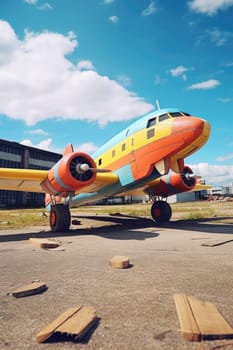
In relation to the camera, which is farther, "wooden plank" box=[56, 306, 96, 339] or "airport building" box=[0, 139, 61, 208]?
"airport building" box=[0, 139, 61, 208]

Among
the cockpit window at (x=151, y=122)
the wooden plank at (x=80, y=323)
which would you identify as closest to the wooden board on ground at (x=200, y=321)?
the wooden plank at (x=80, y=323)

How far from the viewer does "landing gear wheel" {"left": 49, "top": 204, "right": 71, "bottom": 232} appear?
40.8 ft

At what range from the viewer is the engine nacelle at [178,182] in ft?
55.1

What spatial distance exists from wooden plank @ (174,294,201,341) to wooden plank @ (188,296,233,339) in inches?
1.8

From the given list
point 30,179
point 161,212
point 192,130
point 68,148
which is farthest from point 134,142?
point 161,212

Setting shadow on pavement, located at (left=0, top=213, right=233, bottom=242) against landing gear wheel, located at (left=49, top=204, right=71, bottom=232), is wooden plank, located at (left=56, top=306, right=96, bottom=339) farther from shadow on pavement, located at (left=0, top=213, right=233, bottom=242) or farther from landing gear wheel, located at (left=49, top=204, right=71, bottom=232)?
landing gear wheel, located at (left=49, top=204, right=71, bottom=232)

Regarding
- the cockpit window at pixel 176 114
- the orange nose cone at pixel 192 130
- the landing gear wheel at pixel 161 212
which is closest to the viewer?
the orange nose cone at pixel 192 130

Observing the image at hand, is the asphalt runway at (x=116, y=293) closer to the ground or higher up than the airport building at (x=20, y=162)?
closer to the ground

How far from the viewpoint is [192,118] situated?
11164mm

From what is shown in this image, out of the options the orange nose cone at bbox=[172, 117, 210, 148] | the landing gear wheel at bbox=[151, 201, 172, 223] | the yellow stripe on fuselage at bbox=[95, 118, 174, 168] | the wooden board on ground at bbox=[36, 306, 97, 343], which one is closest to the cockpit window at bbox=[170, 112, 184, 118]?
the yellow stripe on fuselage at bbox=[95, 118, 174, 168]

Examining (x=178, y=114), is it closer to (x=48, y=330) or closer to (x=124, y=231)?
(x=124, y=231)

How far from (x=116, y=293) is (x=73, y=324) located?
4.07 feet

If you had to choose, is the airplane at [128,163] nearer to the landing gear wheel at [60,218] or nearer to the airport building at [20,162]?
the landing gear wheel at [60,218]

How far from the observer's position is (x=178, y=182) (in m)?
16.8
